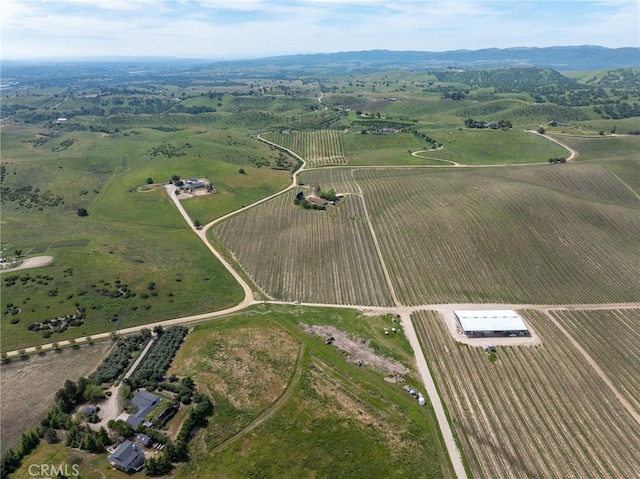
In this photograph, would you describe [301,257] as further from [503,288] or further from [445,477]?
[445,477]

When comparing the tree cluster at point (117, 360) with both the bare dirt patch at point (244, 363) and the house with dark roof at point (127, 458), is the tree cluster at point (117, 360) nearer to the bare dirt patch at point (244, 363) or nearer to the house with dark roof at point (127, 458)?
the bare dirt patch at point (244, 363)

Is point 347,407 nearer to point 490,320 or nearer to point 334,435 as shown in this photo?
point 334,435

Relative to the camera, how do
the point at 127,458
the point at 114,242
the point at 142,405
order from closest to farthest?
the point at 127,458, the point at 142,405, the point at 114,242

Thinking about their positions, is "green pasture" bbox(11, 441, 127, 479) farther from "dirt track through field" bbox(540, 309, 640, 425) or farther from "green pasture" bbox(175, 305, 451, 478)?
"dirt track through field" bbox(540, 309, 640, 425)

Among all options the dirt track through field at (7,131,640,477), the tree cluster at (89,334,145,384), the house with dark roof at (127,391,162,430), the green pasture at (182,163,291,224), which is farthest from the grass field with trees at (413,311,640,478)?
the green pasture at (182,163,291,224)

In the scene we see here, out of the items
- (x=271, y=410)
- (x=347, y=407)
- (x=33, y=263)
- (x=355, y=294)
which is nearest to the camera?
(x=271, y=410)

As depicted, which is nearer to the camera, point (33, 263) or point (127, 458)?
point (127, 458)

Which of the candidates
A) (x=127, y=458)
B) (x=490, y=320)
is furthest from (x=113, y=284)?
(x=490, y=320)
